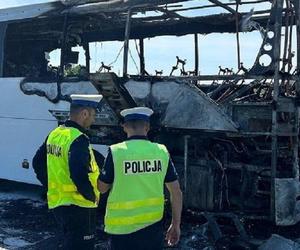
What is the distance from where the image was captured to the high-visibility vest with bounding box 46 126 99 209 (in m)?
3.50

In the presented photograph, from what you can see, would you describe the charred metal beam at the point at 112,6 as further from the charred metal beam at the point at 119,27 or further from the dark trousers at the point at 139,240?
the dark trousers at the point at 139,240

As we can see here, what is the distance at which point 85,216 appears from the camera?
357 cm

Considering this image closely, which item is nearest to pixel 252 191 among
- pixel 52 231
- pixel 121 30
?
pixel 52 231

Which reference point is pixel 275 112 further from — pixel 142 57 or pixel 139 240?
pixel 142 57

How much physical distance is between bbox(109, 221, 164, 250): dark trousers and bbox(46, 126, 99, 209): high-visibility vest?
19.1 inches

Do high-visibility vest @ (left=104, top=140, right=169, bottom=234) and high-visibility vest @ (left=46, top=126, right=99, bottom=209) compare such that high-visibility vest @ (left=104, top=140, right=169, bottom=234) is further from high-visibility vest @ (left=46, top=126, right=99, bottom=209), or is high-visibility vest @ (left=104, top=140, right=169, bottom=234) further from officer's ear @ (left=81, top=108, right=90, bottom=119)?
officer's ear @ (left=81, top=108, right=90, bottom=119)

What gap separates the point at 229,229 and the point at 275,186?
0.84 m

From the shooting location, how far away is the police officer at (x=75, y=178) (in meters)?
3.43

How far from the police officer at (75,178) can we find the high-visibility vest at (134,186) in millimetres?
382

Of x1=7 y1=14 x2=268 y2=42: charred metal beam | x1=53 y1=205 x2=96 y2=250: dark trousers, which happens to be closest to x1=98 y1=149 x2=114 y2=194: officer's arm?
x1=53 y1=205 x2=96 y2=250: dark trousers

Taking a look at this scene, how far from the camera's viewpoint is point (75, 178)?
3400mm

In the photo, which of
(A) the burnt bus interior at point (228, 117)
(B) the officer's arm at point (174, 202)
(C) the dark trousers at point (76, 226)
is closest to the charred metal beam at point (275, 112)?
(A) the burnt bus interior at point (228, 117)

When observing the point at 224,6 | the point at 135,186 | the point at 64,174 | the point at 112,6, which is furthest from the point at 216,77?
the point at 135,186

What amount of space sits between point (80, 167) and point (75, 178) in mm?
82
